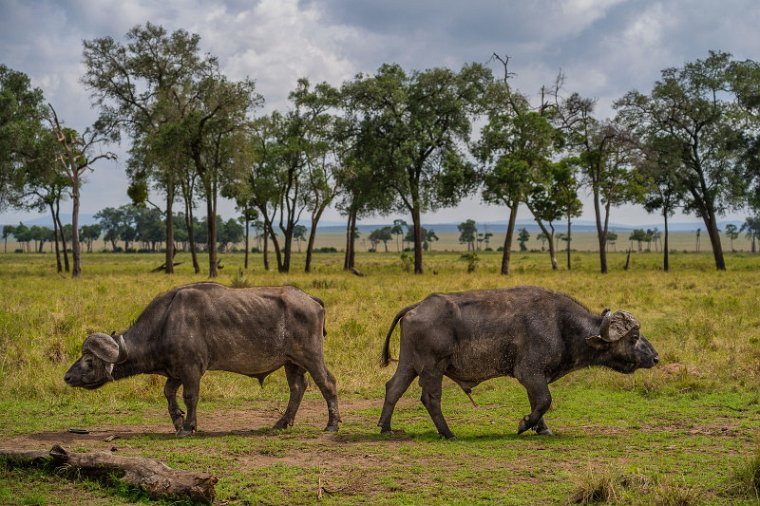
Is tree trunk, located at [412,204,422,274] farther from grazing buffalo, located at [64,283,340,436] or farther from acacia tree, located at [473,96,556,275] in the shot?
grazing buffalo, located at [64,283,340,436]

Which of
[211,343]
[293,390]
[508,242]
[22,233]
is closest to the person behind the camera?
[211,343]

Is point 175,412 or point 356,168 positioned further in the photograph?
point 356,168

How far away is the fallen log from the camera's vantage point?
718cm

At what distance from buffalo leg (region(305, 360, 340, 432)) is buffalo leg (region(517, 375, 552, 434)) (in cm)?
257

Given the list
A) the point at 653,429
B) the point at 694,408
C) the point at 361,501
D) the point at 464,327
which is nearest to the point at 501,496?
the point at 361,501

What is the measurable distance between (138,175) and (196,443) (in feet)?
158

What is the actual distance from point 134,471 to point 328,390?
3.87 meters

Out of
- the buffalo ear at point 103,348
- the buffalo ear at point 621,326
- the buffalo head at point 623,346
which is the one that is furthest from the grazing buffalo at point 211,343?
the buffalo ear at point 621,326

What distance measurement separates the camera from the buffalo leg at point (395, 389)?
34.5ft

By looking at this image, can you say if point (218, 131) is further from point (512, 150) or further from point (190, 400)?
point (190, 400)

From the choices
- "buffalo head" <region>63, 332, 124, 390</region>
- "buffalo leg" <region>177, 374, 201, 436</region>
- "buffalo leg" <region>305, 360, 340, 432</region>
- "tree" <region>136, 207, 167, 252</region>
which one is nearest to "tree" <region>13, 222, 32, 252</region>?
"tree" <region>136, 207, 167, 252</region>

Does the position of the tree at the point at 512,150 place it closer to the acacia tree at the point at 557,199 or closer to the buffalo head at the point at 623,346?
the acacia tree at the point at 557,199

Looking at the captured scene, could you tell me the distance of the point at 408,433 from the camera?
10.5 m

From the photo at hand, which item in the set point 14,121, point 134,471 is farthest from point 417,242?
point 134,471
